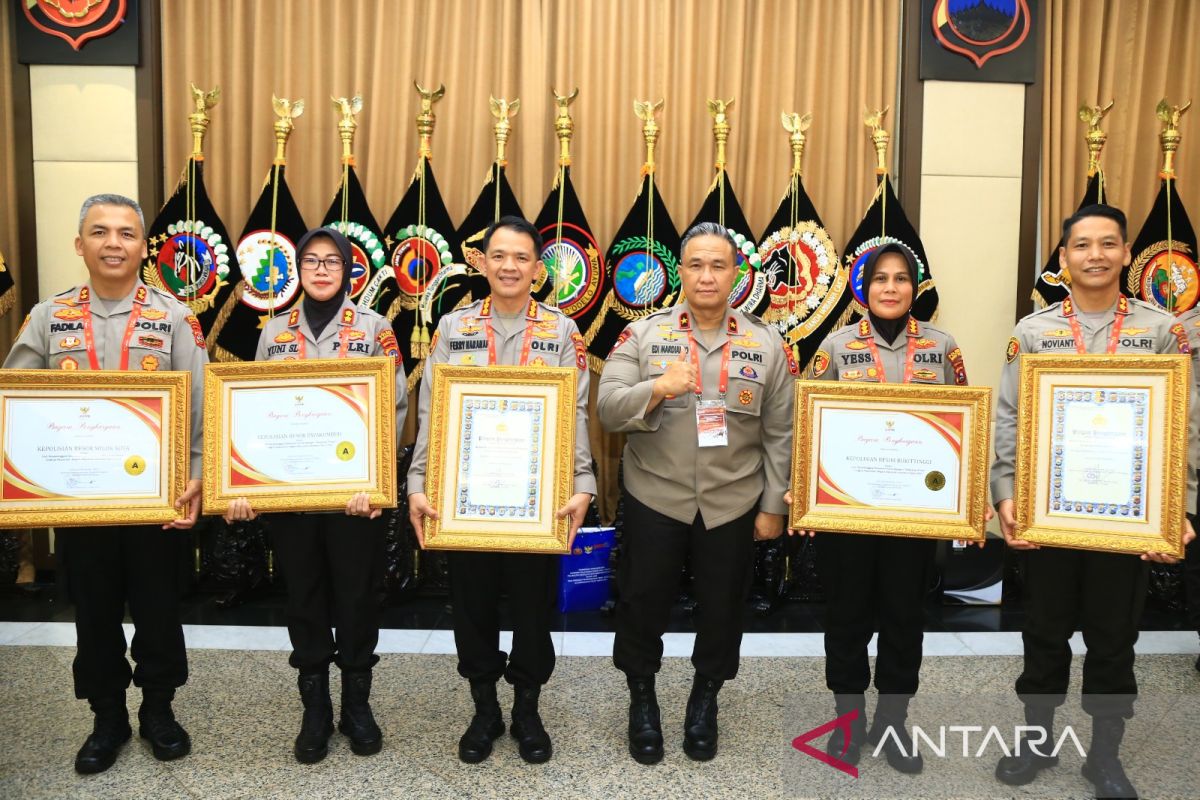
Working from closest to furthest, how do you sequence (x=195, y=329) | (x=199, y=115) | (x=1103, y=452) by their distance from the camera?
(x=1103, y=452), (x=195, y=329), (x=199, y=115)

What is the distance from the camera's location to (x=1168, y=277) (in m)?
3.68

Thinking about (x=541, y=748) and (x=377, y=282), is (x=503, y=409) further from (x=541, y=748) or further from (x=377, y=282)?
(x=377, y=282)

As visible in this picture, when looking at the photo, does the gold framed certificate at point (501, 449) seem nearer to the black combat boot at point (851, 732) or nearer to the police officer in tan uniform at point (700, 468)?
the police officer in tan uniform at point (700, 468)

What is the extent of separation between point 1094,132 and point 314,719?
14.2ft

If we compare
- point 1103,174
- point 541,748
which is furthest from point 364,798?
point 1103,174

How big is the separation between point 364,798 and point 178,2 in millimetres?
3952

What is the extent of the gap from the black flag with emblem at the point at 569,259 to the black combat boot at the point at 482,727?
6.40 ft

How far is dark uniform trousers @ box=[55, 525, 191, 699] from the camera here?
2.09 meters

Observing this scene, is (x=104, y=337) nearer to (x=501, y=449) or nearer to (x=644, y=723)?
(x=501, y=449)

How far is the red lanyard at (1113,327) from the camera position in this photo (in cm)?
202

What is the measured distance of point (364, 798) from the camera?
1.97 meters

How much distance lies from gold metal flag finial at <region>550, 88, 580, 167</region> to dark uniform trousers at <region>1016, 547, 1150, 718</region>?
8.90ft

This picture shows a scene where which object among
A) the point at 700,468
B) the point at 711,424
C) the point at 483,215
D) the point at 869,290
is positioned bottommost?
the point at 700,468

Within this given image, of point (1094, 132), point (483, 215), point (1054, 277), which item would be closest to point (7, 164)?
point (483, 215)
